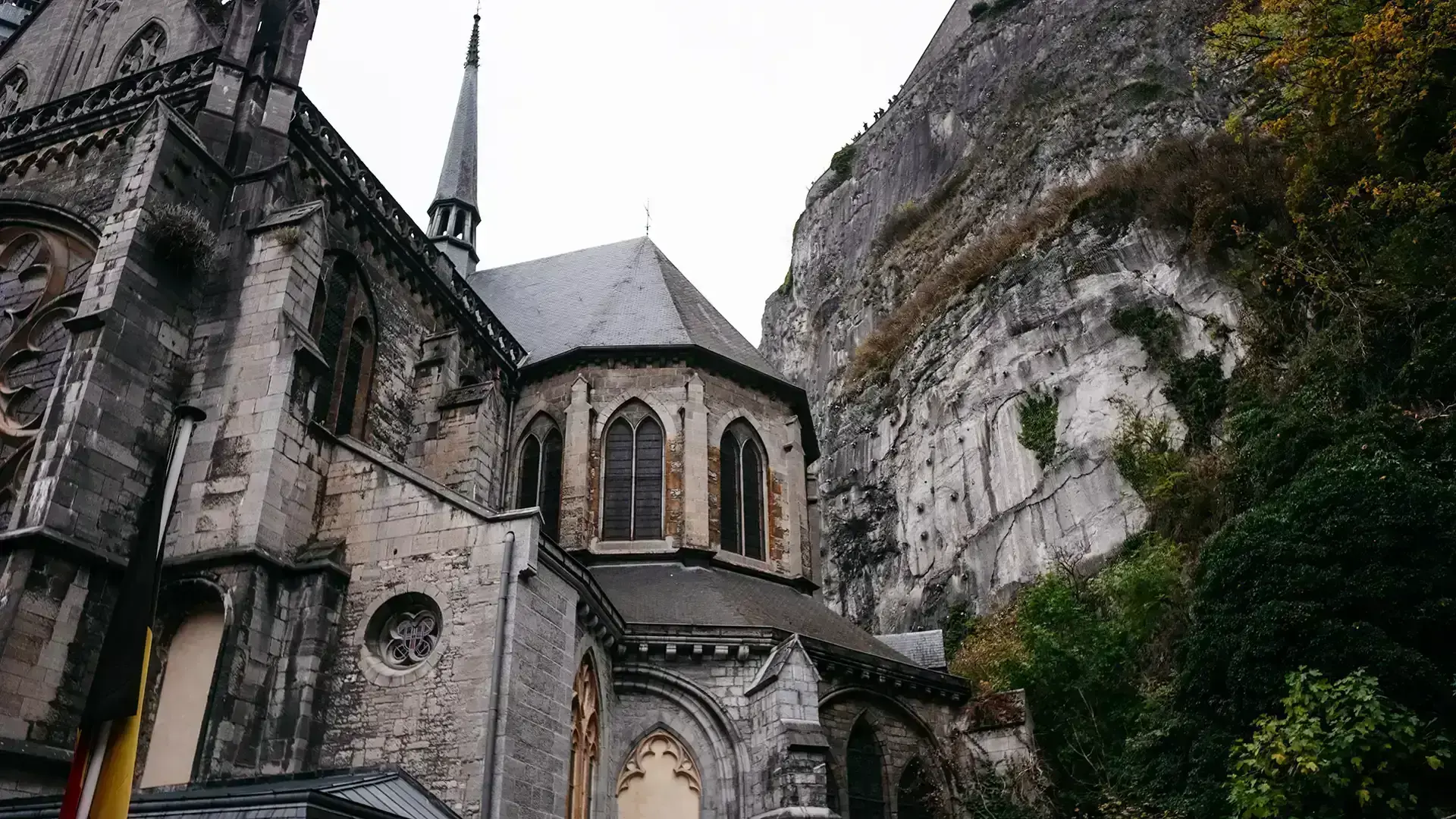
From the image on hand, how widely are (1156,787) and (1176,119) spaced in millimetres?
21936

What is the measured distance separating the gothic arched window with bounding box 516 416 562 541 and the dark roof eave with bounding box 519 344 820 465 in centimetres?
104

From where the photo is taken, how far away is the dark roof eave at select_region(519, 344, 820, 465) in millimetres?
19734

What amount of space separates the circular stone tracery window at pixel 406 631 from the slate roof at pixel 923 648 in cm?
917

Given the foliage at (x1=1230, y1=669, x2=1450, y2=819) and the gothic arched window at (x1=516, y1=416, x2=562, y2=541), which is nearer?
the foliage at (x1=1230, y1=669, x2=1450, y2=819)

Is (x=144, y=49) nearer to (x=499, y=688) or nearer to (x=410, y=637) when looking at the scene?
(x=410, y=637)

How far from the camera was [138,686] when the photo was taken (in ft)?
20.7

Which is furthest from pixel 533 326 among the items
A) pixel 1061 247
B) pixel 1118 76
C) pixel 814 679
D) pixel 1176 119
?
pixel 1118 76

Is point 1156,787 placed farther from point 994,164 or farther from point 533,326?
point 994,164

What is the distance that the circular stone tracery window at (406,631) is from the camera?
11.8 meters

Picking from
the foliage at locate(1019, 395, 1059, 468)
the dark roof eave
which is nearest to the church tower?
the dark roof eave

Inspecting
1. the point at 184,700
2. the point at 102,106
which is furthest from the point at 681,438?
the point at 102,106

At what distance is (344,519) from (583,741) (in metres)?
4.11

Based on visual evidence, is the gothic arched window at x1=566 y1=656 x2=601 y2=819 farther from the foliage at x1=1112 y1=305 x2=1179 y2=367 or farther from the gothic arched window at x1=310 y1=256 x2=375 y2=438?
the foliage at x1=1112 y1=305 x2=1179 y2=367

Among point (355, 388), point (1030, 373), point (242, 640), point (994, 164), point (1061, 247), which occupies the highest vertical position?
point (994, 164)
